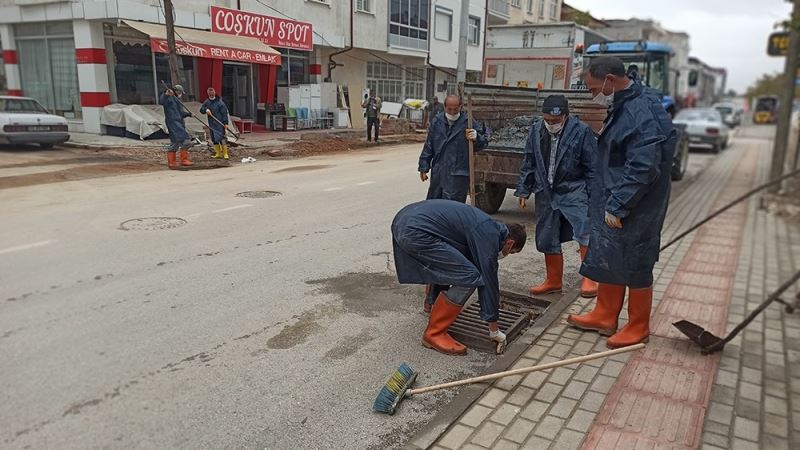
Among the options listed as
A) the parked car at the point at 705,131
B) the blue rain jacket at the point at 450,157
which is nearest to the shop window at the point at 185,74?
the blue rain jacket at the point at 450,157

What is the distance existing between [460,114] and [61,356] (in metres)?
3.95

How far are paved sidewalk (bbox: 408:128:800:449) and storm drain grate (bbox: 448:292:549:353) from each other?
0.24 meters

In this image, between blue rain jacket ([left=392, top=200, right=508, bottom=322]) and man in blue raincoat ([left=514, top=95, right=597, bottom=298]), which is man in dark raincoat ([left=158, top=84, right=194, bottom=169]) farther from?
blue rain jacket ([left=392, top=200, right=508, bottom=322])

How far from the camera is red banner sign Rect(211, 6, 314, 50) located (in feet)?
62.5

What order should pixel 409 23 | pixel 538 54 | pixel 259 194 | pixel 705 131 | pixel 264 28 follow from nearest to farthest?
pixel 259 194
pixel 538 54
pixel 264 28
pixel 705 131
pixel 409 23

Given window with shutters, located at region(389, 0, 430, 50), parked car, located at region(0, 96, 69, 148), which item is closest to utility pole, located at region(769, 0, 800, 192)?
parked car, located at region(0, 96, 69, 148)

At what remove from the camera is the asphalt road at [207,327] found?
3119 mm

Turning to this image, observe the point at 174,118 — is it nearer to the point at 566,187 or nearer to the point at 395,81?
the point at 566,187

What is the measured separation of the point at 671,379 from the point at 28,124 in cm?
1536

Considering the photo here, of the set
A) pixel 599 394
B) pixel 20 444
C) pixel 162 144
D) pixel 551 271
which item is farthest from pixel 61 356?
pixel 162 144

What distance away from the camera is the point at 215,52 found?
1766cm

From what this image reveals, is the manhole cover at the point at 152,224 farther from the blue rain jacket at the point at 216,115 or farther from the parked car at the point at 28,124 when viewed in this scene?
the parked car at the point at 28,124

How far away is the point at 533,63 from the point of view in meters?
15.5

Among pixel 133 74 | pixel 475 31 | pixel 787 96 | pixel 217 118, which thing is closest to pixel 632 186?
pixel 787 96
